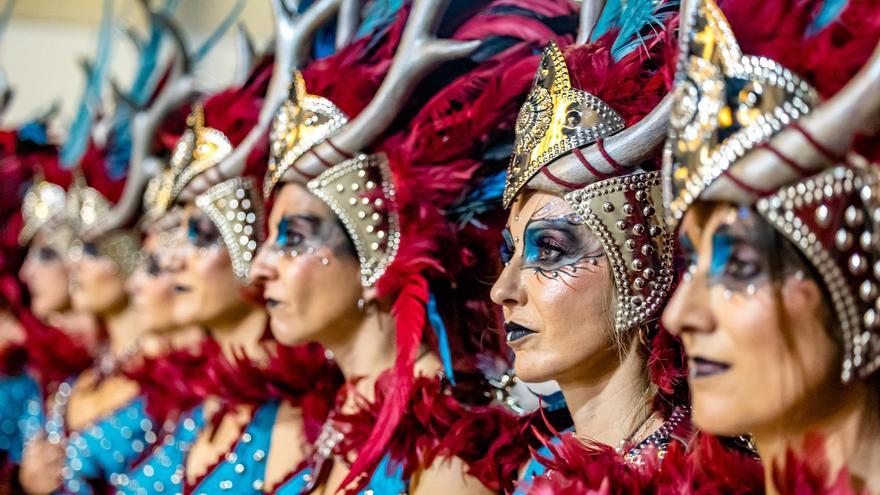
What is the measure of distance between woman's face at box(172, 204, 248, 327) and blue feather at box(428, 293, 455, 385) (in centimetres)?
68

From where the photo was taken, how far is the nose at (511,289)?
4.80ft

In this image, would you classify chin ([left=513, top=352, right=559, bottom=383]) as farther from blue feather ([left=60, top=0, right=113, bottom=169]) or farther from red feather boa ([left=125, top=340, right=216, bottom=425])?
blue feather ([left=60, top=0, right=113, bottom=169])

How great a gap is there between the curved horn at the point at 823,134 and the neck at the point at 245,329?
1572mm

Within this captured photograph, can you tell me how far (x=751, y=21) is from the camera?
3.72 feet

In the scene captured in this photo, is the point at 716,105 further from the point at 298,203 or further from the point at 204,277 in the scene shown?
the point at 204,277

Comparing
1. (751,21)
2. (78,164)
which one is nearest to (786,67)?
(751,21)

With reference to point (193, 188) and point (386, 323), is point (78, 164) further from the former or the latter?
point (386, 323)

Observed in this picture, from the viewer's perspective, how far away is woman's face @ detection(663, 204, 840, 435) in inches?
40.1

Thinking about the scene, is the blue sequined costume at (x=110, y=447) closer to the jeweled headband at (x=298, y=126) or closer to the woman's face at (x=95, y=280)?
the woman's face at (x=95, y=280)

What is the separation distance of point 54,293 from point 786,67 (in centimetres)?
272

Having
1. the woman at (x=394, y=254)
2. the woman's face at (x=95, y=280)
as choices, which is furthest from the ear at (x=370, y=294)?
the woman's face at (x=95, y=280)

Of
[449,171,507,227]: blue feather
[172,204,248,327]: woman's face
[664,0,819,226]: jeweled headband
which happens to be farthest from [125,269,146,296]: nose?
[664,0,819,226]: jeweled headband

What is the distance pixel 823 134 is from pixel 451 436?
2.93ft

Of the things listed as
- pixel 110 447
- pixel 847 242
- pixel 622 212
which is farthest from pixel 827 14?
pixel 110 447
